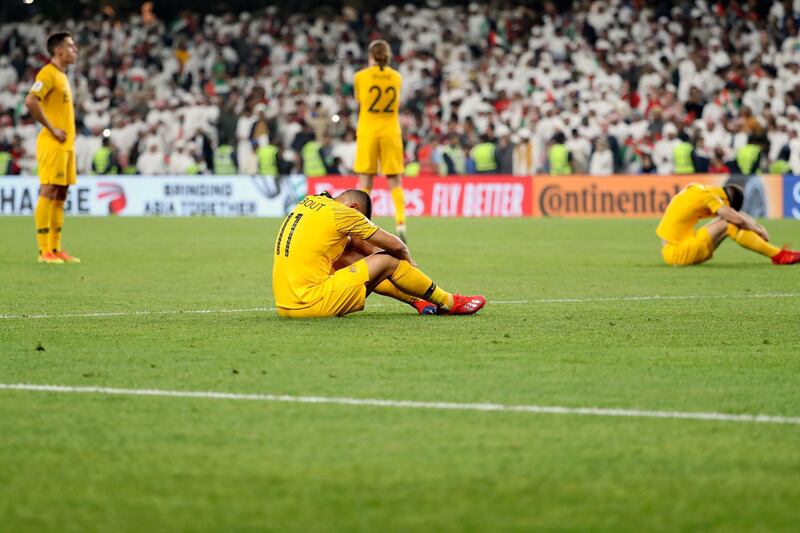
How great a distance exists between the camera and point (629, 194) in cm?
2872

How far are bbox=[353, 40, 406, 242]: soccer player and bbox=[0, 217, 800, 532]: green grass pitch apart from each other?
6.43 meters

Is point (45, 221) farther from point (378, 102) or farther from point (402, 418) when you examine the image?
point (402, 418)

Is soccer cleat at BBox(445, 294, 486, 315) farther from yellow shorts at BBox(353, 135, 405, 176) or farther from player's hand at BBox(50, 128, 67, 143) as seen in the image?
yellow shorts at BBox(353, 135, 405, 176)

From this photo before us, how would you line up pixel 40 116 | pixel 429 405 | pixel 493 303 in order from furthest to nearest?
1. pixel 40 116
2. pixel 493 303
3. pixel 429 405

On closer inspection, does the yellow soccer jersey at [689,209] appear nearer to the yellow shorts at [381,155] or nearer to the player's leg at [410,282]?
the yellow shorts at [381,155]

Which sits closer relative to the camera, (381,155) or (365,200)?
(365,200)

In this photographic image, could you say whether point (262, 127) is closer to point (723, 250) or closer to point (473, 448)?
point (723, 250)

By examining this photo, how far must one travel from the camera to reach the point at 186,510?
4.08 metres

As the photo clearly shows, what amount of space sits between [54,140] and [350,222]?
7246mm

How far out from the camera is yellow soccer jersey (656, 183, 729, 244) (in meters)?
14.5

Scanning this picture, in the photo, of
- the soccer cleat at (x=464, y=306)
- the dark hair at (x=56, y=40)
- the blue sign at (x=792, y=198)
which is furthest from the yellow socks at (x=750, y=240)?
the blue sign at (x=792, y=198)

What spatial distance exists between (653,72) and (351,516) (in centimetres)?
3021

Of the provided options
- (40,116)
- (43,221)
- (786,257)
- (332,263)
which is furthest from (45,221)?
(786,257)

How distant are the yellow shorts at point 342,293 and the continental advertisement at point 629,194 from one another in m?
19.6
